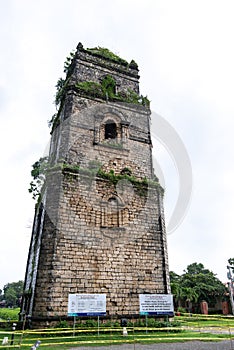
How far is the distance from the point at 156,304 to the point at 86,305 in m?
2.48

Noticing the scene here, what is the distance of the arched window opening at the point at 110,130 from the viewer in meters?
15.0

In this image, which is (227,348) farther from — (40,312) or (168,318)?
(40,312)

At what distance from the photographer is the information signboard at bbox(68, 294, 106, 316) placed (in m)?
8.82

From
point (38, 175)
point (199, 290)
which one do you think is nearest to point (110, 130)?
point (38, 175)

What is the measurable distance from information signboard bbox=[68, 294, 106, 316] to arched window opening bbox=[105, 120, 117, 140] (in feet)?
26.9

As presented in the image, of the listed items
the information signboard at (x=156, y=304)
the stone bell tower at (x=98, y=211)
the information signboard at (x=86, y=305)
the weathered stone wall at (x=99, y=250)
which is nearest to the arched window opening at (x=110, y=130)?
the stone bell tower at (x=98, y=211)

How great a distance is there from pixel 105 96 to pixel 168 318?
35.7 ft

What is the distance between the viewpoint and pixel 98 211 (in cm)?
1171

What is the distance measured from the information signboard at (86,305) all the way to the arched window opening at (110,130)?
819cm

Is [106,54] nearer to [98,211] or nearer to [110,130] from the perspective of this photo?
[110,130]

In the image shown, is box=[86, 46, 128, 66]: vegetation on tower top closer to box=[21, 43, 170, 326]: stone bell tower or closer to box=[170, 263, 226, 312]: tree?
box=[21, 43, 170, 326]: stone bell tower

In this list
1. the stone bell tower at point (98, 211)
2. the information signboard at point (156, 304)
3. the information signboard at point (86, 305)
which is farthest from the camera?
the stone bell tower at point (98, 211)

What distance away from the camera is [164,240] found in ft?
40.3

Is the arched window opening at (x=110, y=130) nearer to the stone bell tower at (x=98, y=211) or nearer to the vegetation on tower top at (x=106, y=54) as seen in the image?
the stone bell tower at (x=98, y=211)
